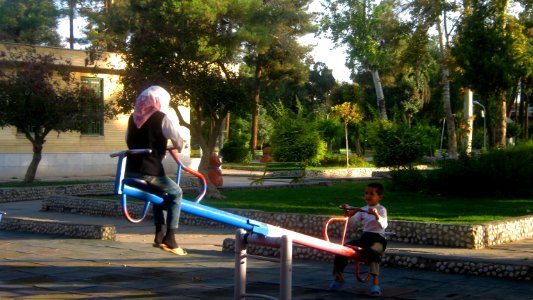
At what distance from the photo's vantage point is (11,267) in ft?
37.7

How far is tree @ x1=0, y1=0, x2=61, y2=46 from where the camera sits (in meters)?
60.7

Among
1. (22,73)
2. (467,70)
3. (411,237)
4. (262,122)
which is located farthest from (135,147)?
(262,122)

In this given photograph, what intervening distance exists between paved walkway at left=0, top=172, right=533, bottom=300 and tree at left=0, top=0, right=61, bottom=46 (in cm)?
4979

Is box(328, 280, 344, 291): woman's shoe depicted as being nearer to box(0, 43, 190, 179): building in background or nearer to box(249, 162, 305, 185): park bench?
box(249, 162, 305, 185): park bench

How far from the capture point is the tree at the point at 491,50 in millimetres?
21172

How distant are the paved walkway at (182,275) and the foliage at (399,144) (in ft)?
57.7

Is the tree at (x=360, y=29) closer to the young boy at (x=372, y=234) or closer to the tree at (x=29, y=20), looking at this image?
the tree at (x=29, y=20)

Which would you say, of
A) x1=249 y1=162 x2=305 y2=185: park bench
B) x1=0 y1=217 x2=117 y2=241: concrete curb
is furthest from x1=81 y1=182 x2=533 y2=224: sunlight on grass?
x1=249 y1=162 x2=305 y2=185: park bench

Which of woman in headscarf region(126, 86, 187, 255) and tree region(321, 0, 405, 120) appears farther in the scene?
tree region(321, 0, 405, 120)

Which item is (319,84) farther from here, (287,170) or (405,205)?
(405,205)

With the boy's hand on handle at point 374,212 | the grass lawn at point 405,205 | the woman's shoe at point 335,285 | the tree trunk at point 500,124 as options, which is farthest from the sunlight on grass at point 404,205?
the boy's hand on handle at point 374,212

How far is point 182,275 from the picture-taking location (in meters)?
10.7

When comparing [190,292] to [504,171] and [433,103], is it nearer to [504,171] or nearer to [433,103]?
[504,171]

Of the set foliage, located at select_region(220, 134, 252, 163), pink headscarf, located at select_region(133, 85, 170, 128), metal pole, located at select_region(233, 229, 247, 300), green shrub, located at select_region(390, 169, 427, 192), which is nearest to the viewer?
pink headscarf, located at select_region(133, 85, 170, 128)
